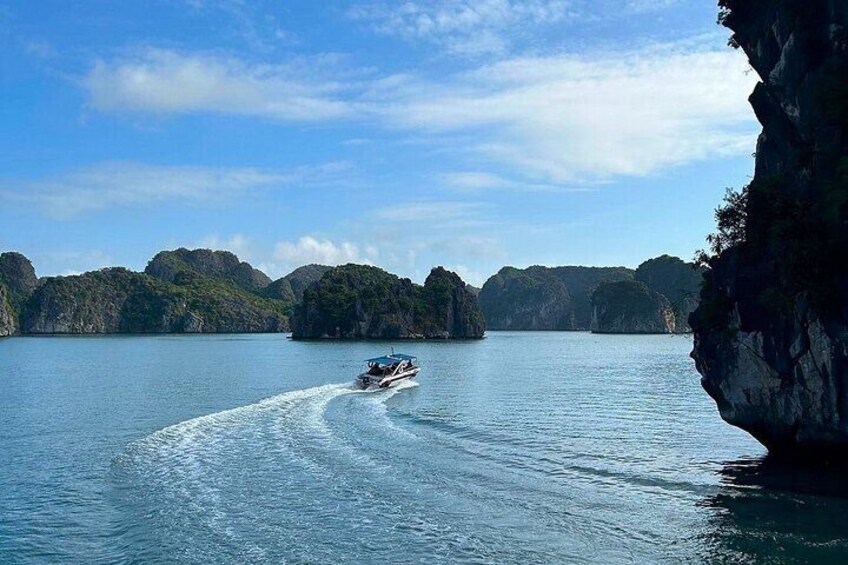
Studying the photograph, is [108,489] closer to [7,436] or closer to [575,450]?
[7,436]

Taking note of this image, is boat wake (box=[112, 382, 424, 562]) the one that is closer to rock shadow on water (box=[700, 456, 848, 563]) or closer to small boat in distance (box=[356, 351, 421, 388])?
rock shadow on water (box=[700, 456, 848, 563])

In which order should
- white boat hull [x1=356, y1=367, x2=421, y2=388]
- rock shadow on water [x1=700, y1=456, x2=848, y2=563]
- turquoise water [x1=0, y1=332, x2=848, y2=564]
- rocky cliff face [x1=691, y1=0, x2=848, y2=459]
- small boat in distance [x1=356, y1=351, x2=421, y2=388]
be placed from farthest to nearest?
small boat in distance [x1=356, y1=351, x2=421, y2=388] → white boat hull [x1=356, y1=367, x2=421, y2=388] → rocky cliff face [x1=691, y1=0, x2=848, y2=459] → turquoise water [x1=0, y1=332, x2=848, y2=564] → rock shadow on water [x1=700, y1=456, x2=848, y2=563]

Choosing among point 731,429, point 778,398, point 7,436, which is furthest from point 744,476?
point 7,436

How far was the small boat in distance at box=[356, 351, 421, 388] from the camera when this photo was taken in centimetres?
5731

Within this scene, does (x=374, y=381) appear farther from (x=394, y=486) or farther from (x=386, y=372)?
(x=394, y=486)

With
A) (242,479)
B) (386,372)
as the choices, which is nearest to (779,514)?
(242,479)

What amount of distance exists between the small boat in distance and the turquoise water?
32.0 feet

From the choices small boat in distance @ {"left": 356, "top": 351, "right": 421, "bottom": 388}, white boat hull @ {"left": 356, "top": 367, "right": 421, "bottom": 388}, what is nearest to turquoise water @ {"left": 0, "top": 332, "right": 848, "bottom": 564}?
white boat hull @ {"left": 356, "top": 367, "right": 421, "bottom": 388}

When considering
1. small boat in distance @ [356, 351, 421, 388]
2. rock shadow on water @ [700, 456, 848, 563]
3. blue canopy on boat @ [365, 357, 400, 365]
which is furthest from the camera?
blue canopy on boat @ [365, 357, 400, 365]

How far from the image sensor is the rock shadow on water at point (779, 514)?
18.1 metres

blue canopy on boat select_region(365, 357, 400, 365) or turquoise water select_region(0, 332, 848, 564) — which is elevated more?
blue canopy on boat select_region(365, 357, 400, 365)

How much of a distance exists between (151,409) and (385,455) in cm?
2018

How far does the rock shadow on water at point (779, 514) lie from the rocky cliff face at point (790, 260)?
1.36 metres

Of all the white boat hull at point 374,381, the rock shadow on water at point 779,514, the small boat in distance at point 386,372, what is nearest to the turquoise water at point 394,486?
the rock shadow on water at point 779,514
